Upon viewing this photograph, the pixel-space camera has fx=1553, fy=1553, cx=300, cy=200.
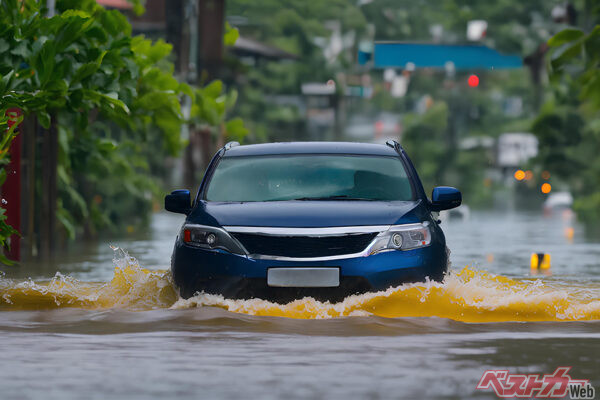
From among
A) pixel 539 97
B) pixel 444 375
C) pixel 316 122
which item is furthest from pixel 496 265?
pixel 316 122

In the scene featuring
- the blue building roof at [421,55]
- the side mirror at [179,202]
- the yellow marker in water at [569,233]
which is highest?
the blue building roof at [421,55]

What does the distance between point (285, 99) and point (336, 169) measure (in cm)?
6253

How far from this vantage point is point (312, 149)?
13.2 metres

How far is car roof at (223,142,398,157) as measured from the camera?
517 inches

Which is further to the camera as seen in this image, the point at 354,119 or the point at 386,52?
the point at 354,119

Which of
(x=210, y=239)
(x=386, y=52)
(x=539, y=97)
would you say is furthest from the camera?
(x=539, y=97)

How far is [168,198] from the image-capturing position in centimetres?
1288

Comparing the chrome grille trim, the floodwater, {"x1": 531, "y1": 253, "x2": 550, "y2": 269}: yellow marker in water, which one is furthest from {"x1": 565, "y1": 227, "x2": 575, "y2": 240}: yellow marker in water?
the chrome grille trim

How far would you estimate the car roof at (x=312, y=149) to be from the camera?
A: 13.1 m

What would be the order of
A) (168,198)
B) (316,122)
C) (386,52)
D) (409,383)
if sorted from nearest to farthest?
1. (409,383)
2. (168,198)
3. (386,52)
4. (316,122)

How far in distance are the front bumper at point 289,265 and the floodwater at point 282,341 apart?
3.4 inches

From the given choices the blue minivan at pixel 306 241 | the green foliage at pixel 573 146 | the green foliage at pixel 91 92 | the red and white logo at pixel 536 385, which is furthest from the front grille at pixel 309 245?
the green foliage at pixel 573 146

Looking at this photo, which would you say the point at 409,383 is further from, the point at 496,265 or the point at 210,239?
the point at 496,265

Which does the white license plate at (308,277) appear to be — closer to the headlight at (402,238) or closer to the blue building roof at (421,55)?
the headlight at (402,238)
